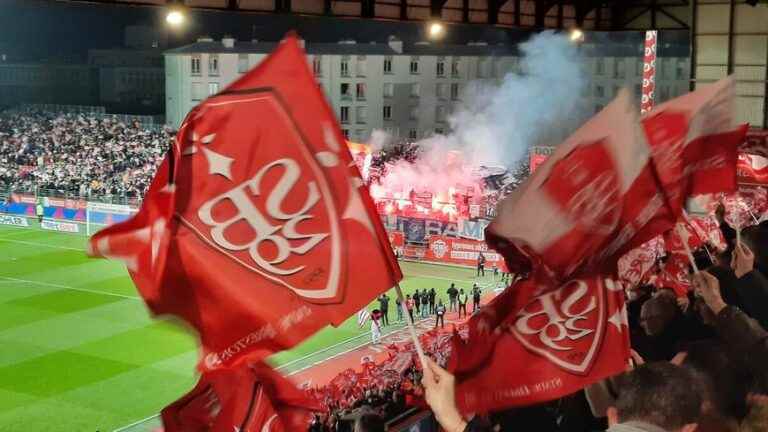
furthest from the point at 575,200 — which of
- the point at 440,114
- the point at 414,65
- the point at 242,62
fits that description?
the point at 440,114

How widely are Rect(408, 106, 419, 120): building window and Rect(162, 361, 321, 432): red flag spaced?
25619 millimetres

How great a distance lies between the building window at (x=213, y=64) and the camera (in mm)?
24477

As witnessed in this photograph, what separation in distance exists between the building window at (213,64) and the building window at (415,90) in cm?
673

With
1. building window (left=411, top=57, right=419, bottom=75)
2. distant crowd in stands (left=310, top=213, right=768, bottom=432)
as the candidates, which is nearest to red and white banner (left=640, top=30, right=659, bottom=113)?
distant crowd in stands (left=310, top=213, right=768, bottom=432)

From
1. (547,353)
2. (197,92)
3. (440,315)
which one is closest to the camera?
(547,353)

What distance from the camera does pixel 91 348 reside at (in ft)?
57.9

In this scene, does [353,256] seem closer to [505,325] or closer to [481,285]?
[505,325]

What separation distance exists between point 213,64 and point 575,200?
67.4ft

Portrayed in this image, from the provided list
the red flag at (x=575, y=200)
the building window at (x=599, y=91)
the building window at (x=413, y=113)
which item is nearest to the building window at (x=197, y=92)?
the building window at (x=413, y=113)

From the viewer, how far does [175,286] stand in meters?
4.18

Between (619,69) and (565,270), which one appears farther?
(619,69)

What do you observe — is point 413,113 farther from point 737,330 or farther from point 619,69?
point 737,330

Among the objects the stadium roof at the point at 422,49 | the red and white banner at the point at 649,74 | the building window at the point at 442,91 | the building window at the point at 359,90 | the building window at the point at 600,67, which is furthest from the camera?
the building window at the point at 600,67

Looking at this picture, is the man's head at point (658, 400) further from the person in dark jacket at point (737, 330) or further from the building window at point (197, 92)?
the building window at point (197, 92)
